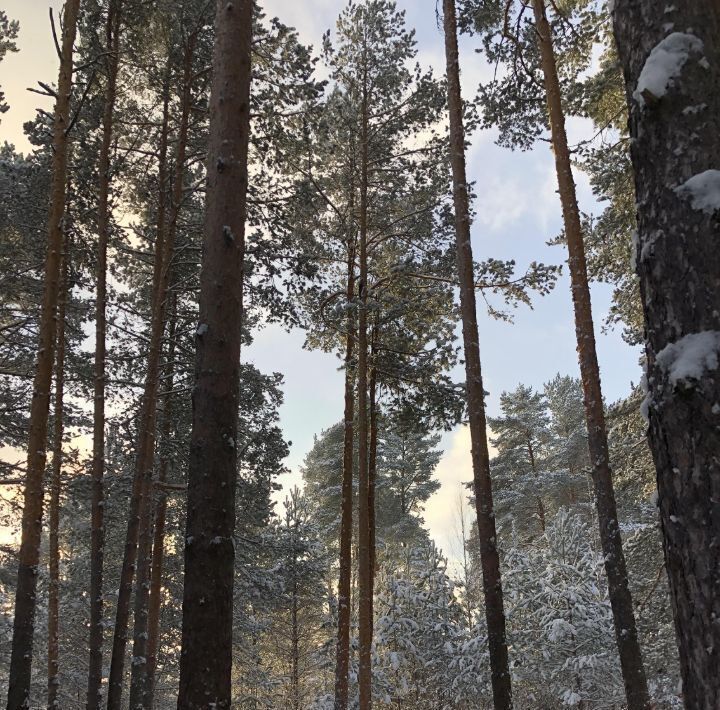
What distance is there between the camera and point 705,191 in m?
2.19

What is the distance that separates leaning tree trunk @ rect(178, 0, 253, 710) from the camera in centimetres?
349

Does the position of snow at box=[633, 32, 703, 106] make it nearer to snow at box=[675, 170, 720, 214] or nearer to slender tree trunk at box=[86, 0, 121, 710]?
snow at box=[675, 170, 720, 214]

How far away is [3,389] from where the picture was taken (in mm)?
12336

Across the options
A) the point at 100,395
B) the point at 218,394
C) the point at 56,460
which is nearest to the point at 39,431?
the point at 100,395

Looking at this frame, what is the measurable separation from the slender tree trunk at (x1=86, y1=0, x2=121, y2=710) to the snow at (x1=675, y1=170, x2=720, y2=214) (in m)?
8.33

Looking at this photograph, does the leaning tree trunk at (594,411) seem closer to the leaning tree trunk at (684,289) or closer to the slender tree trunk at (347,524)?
the slender tree trunk at (347,524)

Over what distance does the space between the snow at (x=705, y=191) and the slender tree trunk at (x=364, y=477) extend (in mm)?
8596

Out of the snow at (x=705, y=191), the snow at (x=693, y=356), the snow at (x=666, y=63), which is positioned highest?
the snow at (x=666, y=63)

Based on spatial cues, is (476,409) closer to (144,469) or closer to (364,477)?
(364,477)

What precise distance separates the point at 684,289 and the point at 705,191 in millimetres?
394

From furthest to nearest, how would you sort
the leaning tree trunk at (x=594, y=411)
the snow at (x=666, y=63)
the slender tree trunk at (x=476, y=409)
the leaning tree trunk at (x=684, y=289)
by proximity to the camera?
1. the leaning tree trunk at (x=594, y=411)
2. the slender tree trunk at (x=476, y=409)
3. the snow at (x=666, y=63)
4. the leaning tree trunk at (x=684, y=289)

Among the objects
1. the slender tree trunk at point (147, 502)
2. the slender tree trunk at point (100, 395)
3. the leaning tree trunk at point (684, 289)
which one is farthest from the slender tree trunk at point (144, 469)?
the leaning tree trunk at point (684, 289)

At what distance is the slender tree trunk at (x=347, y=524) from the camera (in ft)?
36.9

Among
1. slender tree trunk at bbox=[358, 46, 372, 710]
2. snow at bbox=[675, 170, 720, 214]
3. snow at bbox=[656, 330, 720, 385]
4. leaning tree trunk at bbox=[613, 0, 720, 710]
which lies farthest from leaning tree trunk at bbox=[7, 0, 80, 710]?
snow at bbox=[675, 170, 720, 214]
